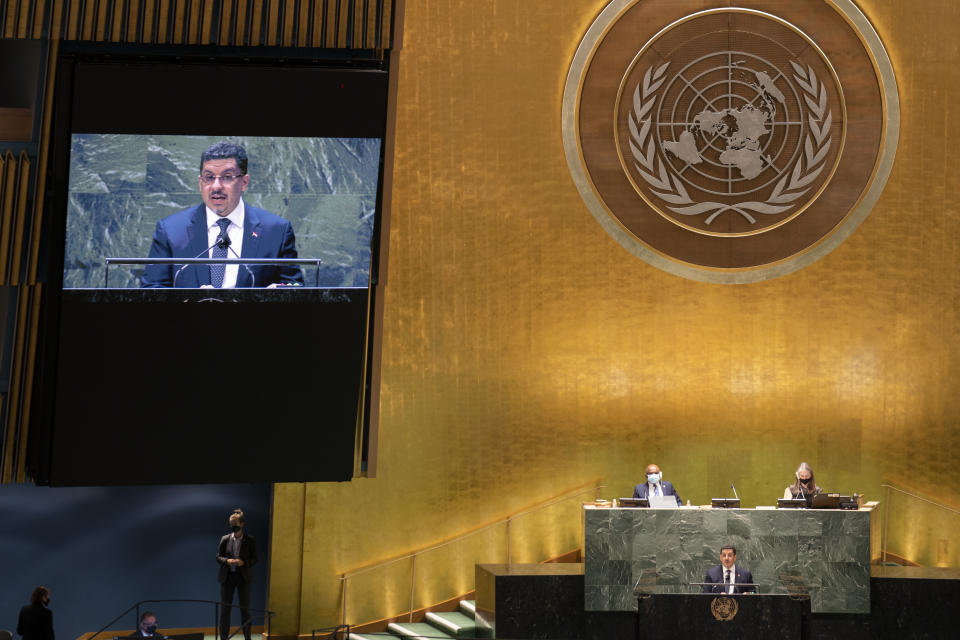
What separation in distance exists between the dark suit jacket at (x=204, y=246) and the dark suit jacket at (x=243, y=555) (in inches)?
90.4

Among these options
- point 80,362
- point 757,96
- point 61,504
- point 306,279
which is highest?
point 757,96

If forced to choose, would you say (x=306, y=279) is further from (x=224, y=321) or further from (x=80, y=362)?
(x=80, y=362)

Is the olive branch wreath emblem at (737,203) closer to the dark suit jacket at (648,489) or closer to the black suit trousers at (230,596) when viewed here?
the dark suit jacket at (648,489)

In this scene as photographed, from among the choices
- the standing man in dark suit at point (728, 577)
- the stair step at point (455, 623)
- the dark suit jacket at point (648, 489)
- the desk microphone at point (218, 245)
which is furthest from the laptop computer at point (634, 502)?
the desk microphone at point (218, 245)

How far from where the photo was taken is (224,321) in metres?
9.04

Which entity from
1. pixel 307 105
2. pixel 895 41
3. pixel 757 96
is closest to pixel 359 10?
pixel 307 105

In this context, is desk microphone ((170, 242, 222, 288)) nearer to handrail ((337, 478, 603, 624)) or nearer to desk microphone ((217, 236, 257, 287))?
desk microphone ((217, 236, 257, 287))

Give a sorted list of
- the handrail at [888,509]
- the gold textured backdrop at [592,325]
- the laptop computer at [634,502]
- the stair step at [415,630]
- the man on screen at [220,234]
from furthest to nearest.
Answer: the gold textured backdrop at [592,325] → the handrail at [888,509] → the stair step at [415,630] → the laptop computer at [634,502] → the man on screen at [220,234]

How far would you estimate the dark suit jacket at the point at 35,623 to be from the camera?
8523 millimetres

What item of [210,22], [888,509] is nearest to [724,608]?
[888,509]

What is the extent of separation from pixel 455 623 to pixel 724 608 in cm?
253

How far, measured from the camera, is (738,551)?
9.28 m

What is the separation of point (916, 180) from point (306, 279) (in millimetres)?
6057

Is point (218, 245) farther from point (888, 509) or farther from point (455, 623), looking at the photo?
point (888, 509)
